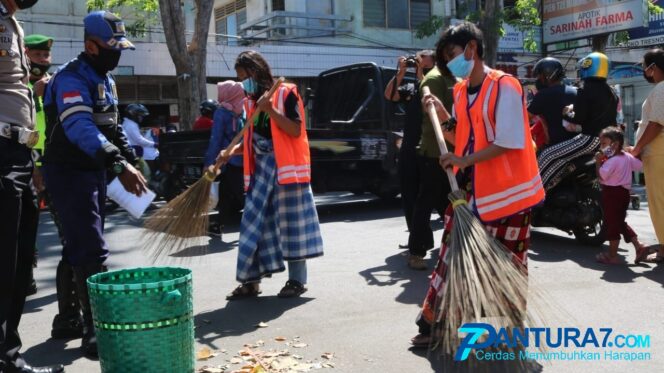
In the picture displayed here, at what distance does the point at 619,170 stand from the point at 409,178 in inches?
Result: 72.1

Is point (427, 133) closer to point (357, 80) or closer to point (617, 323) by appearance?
point (617, 323)

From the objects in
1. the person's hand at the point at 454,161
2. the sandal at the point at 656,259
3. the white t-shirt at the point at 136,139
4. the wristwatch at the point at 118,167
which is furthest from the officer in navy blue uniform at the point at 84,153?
the white t-shirt at the point at 136,139

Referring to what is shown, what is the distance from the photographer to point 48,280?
20.1 ft

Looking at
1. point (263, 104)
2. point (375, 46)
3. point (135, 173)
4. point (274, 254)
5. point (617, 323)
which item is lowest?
point (617, 323)

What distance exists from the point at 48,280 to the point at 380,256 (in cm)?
303

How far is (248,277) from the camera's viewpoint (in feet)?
16.7

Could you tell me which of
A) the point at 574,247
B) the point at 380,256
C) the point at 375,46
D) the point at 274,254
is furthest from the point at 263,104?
the point at 375,46

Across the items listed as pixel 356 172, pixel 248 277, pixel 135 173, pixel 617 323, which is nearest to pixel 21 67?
pixel 135 173

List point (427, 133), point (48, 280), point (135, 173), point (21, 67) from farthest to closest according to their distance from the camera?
point (48, 280) → point (427, 133) → point (135, 173) → point (21, 67)

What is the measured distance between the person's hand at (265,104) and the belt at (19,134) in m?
1.73

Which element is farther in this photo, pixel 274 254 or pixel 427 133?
pixel 427 133

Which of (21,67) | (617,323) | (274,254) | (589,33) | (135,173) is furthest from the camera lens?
(589,33)

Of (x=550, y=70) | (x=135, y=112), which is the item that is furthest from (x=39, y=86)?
(x=135, y=112)

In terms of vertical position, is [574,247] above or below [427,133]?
below
